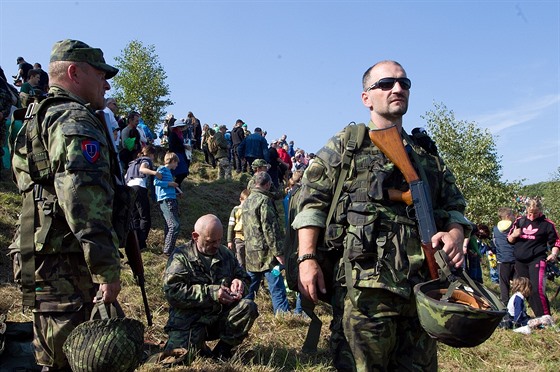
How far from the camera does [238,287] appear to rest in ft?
16.5

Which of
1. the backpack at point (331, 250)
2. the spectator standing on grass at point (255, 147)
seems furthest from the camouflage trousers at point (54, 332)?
the spectator standing on grass at point (255, 147)

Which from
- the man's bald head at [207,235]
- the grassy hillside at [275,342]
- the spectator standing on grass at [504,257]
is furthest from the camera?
the spectator standing on grass at [504,257]

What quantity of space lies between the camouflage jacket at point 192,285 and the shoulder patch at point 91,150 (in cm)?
231

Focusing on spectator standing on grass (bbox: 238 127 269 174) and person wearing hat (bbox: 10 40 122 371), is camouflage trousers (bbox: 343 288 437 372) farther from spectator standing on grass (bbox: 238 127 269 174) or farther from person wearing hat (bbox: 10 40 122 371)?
spectator standing on grass (bbox: 238 127 269 174)

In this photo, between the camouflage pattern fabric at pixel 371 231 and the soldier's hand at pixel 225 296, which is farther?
the soldier's hand at pixel 225 296

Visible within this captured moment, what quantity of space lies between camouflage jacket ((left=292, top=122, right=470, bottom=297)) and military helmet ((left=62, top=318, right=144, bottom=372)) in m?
1.05

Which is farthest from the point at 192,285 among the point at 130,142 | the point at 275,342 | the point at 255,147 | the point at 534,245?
the point at 255,147

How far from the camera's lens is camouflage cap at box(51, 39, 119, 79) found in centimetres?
301

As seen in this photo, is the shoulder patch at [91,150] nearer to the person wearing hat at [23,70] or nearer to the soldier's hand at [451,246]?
the soldier's hand at [451,246]

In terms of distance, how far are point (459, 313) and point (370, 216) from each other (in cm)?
68

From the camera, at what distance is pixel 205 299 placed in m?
4.78

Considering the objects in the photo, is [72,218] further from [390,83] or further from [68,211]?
[390,83]

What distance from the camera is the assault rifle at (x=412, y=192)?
274cm

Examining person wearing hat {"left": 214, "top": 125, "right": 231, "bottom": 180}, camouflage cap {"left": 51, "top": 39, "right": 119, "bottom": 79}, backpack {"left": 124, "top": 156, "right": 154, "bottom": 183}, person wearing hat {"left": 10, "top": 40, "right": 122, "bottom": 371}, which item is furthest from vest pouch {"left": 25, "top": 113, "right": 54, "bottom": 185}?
person wearing hat {"left": 214, "top": 125, "right": 231, "bottom": 180}
